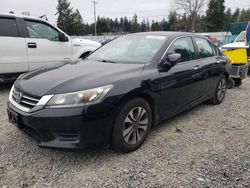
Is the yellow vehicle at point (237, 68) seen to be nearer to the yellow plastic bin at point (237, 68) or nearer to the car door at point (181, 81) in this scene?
the yellow plastic bin at point (237, 68)

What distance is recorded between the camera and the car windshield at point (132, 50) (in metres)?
3.56

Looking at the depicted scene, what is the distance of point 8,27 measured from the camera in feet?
18.6

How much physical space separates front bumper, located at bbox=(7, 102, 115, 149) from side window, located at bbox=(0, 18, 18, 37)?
11.7 feet

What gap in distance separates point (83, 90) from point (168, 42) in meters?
1.68

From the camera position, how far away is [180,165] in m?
2.88

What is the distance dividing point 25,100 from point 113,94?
101 centimetres

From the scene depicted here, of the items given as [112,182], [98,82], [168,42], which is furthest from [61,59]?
[112,182]

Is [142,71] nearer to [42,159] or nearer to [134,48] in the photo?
[134,48]

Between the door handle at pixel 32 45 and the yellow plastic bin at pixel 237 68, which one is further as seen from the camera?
the yellow plastic bin at pixel 237 68

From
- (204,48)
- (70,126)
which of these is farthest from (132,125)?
(204,48)

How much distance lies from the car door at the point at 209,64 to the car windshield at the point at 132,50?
3.47 feet

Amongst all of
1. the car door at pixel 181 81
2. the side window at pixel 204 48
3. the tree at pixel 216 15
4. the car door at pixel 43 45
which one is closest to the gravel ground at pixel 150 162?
the car door at pixel 181 81

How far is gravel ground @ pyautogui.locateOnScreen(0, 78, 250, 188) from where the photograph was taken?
2.60 m

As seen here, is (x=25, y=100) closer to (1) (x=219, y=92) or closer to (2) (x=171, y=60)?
(2) (x=171, y=60)
